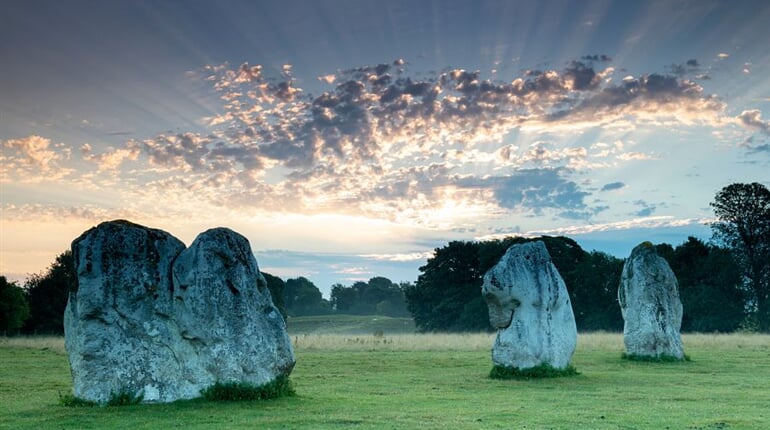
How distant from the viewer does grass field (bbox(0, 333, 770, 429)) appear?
15148mm

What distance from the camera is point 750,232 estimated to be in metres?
65.8

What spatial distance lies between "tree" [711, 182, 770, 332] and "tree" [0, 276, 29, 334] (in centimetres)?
5778

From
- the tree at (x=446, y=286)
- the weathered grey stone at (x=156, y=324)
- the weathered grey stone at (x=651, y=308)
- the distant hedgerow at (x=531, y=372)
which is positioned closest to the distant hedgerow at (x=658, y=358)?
the weathered grey stone at (x=651, y=308)

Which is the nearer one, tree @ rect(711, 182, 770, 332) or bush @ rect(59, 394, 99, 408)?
bush @ rect(59, 394, 99, 408)

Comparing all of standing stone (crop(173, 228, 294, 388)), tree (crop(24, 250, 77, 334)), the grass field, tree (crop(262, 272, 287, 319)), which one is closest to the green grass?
tree (crop(262, 272, 287, 319))

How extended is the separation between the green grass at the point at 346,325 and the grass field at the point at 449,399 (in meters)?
62.4

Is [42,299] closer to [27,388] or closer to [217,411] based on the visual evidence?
[27,388]

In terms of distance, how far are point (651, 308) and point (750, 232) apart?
4043 centimetres

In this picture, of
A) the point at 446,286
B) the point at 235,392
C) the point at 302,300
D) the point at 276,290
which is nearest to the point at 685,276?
the point at 446,286

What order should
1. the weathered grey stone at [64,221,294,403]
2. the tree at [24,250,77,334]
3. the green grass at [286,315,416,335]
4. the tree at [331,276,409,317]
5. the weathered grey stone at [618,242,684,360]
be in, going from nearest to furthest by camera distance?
the weathered grey stone at [64,221,294,403] < the weathered grey stone at [618,242,684,360] < the tree at [24,250,77,334] < the green grass at [286,315,416,335] < the tree at [331,276,409,317]

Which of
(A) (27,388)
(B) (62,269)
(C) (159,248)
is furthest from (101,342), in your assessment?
(B) (62,269)

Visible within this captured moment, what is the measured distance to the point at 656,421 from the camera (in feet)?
50.0

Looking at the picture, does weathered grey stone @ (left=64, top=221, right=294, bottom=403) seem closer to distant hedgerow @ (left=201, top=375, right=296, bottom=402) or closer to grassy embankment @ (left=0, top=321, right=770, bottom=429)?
distant hedgerow @ (left=201, top=375, right=296, bottom=402)

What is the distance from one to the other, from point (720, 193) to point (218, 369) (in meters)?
59.7
